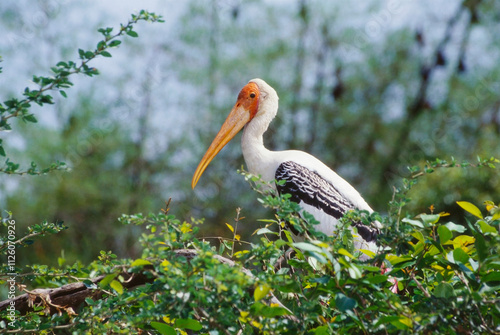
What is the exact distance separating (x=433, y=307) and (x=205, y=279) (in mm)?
559

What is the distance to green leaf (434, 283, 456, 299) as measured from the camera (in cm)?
147

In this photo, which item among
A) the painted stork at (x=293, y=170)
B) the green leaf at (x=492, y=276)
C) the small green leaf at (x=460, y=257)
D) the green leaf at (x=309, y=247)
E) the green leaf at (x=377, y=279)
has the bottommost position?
the green leaf at (x=377, y=279)

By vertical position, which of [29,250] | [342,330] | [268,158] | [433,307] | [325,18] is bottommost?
[29,250]

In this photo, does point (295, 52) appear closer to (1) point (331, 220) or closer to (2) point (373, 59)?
(2) point (373, 59)

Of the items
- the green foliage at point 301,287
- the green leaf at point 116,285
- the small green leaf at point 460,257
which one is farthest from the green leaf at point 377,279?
the green leaf at point 116,285

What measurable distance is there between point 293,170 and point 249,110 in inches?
26.9

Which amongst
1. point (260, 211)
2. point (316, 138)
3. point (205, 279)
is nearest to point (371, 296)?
point (205, 279)

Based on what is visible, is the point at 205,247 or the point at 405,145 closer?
the point at 205,247

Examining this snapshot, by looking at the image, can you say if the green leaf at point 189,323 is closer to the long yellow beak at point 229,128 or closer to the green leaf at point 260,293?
the green leaf at point 260,293

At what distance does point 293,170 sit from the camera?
10.5ft

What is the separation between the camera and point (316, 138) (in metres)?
10.3

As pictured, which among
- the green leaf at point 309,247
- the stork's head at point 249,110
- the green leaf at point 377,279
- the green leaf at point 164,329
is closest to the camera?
the green leaf at point 309,247

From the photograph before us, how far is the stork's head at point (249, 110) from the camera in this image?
12.1 feet

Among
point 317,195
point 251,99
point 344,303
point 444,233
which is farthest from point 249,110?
point 344,303
